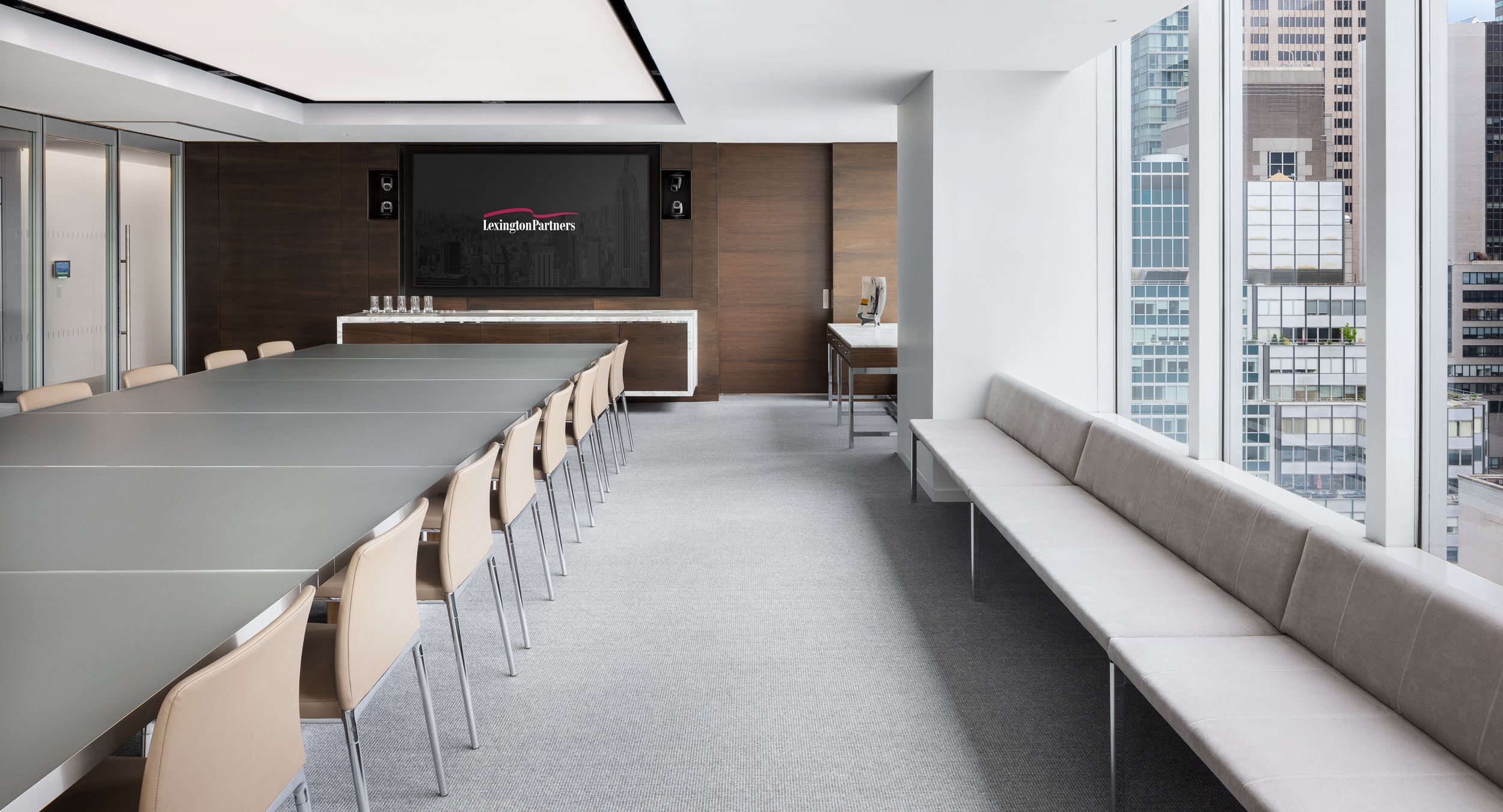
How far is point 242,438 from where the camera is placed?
140 inches

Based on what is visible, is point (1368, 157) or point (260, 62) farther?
point (260, 62)

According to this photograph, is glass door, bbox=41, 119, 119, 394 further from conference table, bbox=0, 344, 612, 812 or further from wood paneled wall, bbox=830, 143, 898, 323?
wood paneled wall, bbox=830, 143, 898, 323

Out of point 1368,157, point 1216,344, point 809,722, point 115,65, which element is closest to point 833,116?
point 1216,344

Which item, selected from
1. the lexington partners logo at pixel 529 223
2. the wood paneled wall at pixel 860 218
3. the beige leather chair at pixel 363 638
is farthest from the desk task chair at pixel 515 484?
the wood paneled wall at pixel 860 218

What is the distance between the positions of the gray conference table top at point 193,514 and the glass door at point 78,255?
6897 millimetres

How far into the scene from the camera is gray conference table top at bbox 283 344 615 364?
22.0 ft

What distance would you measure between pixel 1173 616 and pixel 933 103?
3804mm

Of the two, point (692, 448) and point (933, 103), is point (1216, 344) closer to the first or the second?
point (933, 103)

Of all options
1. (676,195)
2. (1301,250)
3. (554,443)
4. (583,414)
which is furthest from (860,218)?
(1301,250)

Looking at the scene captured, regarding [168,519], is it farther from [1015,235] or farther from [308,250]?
[308,250]

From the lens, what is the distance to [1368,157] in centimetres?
298

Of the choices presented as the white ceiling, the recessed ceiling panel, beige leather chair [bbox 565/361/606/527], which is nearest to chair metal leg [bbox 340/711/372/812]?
beige leather chair [bbox 565/361/606/527]

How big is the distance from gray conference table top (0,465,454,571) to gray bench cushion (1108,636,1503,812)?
179cm

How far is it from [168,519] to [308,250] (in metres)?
8.42
